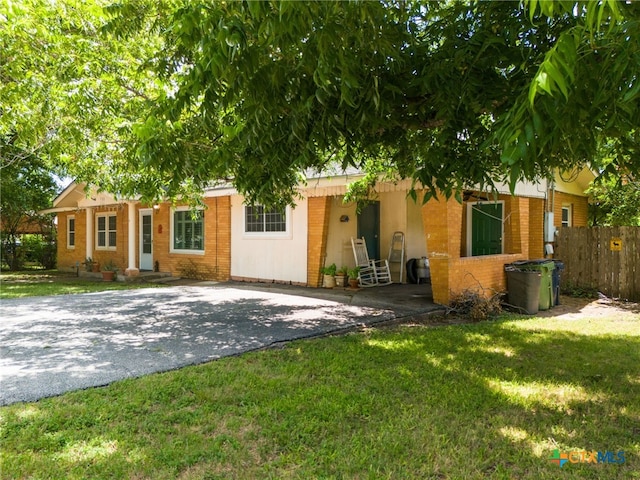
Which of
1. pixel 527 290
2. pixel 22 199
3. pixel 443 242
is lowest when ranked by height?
pixel 527 290

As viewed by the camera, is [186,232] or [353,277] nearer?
[353,277]

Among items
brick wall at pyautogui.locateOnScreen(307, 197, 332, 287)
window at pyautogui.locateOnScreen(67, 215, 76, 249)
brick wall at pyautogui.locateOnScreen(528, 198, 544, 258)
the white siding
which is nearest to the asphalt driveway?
brick wall at pyautogui.locateOnScreen(307, 197, 332, 287)

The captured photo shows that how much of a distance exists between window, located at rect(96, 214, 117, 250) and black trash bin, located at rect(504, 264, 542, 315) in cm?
1637

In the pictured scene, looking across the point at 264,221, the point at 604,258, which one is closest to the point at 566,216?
the point at 604,258

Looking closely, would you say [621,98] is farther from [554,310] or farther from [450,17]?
[554,310]

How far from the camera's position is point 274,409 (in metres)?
3.84

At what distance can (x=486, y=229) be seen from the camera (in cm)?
1174

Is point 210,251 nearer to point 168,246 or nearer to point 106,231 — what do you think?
point 168,246

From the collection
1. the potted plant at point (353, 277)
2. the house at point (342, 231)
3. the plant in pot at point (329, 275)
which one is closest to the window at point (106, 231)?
the house at point (342, 231)

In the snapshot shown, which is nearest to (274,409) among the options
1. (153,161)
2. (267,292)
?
(153,161)

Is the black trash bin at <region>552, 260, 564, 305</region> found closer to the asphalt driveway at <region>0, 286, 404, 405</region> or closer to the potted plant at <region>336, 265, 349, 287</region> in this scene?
the asphalt driveway at <region>0, 286, 404, 405</region>

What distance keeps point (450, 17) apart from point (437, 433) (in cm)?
403

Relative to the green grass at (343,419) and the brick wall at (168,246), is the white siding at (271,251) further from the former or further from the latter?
the green grass at (343,419)

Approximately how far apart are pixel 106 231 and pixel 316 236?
1209 centimetres
